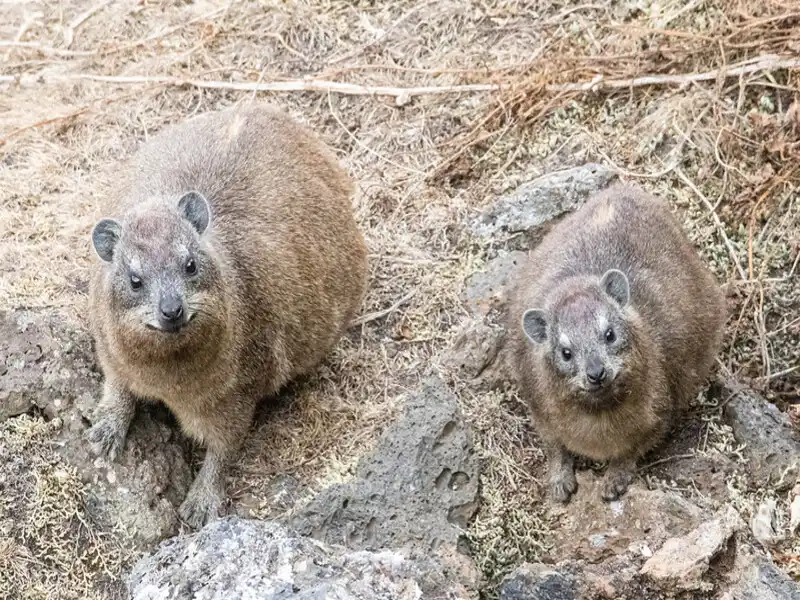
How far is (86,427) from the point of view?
224 inches

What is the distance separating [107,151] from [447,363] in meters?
3.41

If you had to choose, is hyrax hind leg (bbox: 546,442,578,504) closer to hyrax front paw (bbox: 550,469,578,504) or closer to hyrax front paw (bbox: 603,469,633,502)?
hyrax front paw (bbox: 550,469,578,504)

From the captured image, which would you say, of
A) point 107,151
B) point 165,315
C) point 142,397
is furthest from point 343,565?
point 107,151

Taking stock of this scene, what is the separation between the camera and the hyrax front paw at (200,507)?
560 cm

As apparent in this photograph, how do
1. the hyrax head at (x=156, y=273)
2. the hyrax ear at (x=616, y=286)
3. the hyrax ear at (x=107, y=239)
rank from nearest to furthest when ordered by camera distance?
the hyrax head at (x=156, y=273) < the hyrax ear at (x=107, y=239) < the hyrax ear at (x=616, y=286)

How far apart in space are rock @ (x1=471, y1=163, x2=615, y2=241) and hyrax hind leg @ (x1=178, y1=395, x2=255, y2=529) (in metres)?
2.17

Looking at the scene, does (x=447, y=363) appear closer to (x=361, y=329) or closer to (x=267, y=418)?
(x=361, y=329)

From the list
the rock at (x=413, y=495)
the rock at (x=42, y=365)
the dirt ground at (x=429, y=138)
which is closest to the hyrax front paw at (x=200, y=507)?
the dirt ground at (x=429, y=138)

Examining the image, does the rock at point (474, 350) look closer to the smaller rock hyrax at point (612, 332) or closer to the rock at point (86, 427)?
the smaller rock hyrax at point (612, 332)

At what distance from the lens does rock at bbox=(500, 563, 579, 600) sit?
4387 mm

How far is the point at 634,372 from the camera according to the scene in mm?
5516

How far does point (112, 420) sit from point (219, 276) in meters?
1.05

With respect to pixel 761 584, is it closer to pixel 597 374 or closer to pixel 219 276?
pixel 597 374

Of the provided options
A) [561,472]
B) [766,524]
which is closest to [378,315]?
[561,472]
